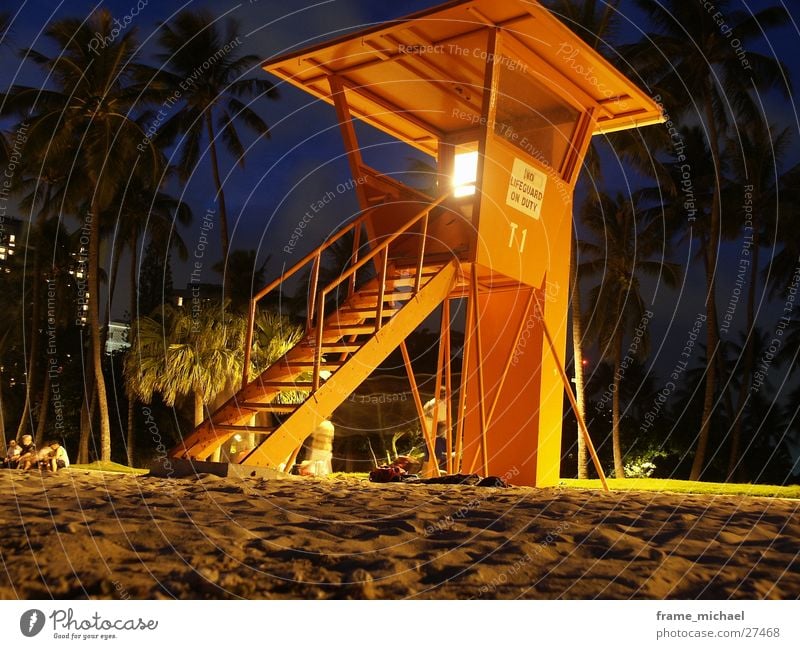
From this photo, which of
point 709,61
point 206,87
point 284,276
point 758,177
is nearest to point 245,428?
point 284,276

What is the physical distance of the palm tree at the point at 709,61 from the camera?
28.7 m

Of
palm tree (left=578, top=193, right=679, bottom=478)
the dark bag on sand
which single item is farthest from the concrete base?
palm tree (left=578, top=193, right=679, bottom=478)

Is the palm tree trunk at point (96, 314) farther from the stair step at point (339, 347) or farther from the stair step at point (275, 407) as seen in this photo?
the stair step at point (275, 407)

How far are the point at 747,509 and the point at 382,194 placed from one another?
25.8 feet

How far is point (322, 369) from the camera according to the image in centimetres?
1059

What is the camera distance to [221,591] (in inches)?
170

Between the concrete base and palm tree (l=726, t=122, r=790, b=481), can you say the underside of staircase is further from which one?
palm tree (l=726, t=122, r=790, b=481)

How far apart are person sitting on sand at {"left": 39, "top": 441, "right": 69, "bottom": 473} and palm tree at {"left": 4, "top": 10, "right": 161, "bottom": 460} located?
15338 millimetres

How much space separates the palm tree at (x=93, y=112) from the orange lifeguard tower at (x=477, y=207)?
16.3 metres

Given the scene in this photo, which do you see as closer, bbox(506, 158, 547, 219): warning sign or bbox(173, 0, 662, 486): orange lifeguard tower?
bbox(173, 0, 662, 486): orange lifeguard tower

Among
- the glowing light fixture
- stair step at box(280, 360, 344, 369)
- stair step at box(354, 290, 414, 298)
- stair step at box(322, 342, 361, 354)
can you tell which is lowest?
stair step at box(280, 360, 344, 369)

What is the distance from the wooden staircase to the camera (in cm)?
976

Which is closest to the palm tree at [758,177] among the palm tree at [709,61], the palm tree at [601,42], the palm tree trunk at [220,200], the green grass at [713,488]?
→ the palm tree at [709,61]

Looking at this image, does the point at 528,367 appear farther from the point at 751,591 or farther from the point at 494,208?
the point at 751,591
